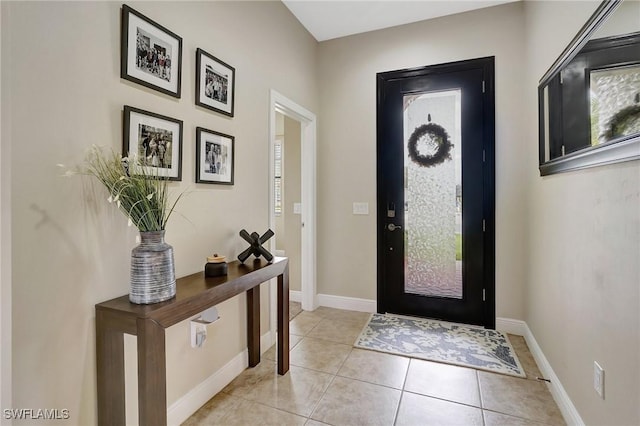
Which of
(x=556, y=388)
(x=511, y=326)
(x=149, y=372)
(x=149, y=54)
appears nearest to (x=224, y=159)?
(x=149, y=54)

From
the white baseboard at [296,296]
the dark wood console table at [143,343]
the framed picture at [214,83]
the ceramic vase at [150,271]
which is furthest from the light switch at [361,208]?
the ceramic vase at [150,271]

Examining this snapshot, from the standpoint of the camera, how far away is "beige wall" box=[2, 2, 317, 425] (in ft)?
3.61

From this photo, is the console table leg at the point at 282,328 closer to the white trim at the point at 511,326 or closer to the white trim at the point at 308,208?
the white trim at the point at 308,208

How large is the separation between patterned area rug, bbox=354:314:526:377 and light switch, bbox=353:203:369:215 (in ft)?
3.65

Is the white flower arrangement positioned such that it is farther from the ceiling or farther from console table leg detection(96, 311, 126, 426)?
the ceiling

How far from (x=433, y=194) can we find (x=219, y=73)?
86.5 inches

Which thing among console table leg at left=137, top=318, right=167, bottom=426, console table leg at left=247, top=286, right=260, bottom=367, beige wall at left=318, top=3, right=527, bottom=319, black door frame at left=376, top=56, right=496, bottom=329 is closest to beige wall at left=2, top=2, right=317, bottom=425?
console table leg at left=137, top=318, right=167, bottom=426

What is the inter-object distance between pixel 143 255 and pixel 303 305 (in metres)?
2.43

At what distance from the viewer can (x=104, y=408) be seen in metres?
1.33

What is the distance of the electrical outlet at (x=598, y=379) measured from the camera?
1362mm

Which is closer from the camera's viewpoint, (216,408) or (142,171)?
(142,171)

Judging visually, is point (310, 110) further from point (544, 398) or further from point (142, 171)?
point (544, 398)

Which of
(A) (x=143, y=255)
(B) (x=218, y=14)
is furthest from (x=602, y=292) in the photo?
(B) (x=218, y=14)

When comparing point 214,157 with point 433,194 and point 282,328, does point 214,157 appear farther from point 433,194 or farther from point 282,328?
point 433,194
